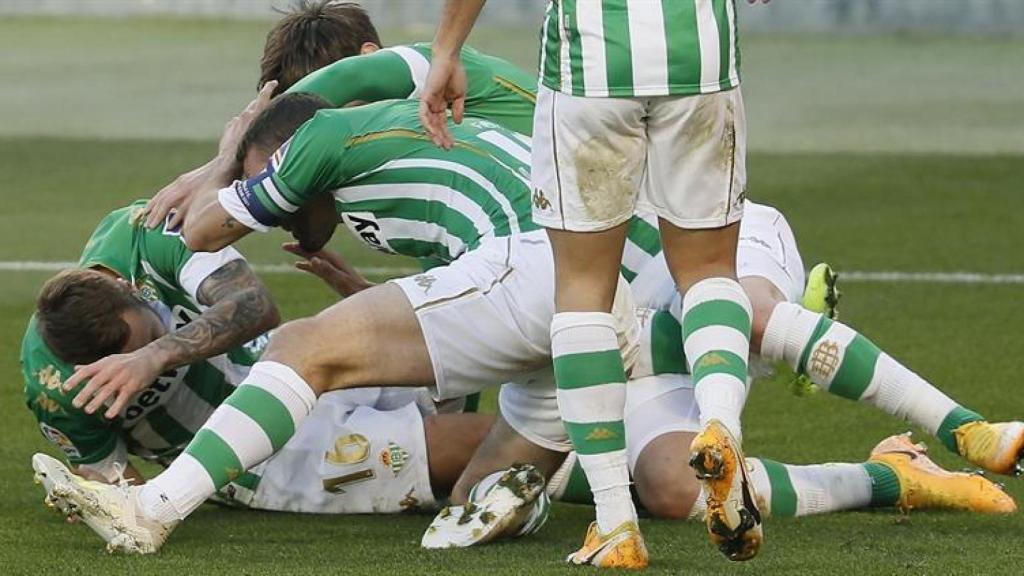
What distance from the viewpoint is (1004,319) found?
813 centimetres

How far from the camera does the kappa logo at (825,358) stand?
4992 millimetres

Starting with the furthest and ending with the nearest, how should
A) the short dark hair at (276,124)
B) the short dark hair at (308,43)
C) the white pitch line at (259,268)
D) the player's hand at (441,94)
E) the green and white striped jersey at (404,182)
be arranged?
the white pitch line at (259,268)
the short dark hair at (308,43)
the short dark hair at (276,124)
the green and white striped jersey at (404,182)
the player's hand at (441,94)

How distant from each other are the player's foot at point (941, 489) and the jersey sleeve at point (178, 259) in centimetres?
176

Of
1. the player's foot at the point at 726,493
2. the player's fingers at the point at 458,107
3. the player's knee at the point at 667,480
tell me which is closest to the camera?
the player's foot at the point at 726,493

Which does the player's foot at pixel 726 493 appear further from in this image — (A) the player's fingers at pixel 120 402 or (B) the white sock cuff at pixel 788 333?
(A) the player's fingers at pixel 120 402

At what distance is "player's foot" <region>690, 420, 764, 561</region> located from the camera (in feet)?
12.9

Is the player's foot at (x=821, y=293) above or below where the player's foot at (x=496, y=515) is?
above

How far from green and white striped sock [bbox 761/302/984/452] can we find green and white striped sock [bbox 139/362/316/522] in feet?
3.98

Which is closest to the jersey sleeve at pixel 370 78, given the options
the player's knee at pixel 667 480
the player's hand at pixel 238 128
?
the player's hand at pixel 238 128

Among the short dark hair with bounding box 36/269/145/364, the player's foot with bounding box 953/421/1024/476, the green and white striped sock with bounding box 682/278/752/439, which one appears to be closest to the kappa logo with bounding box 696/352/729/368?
the green and white striped sock with bounding box 682/278/752/439

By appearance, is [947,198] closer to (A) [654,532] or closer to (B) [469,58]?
(B) [469,58]

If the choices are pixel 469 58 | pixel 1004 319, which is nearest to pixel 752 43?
pixel 1004 319

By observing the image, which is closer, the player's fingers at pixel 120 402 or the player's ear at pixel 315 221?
the player's fingers at pixel 120 402

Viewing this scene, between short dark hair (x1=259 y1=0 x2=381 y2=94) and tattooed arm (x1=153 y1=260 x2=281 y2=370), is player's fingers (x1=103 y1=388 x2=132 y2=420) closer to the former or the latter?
tattooed arm (x1=153 y1=260 x2=281 y2=370)
